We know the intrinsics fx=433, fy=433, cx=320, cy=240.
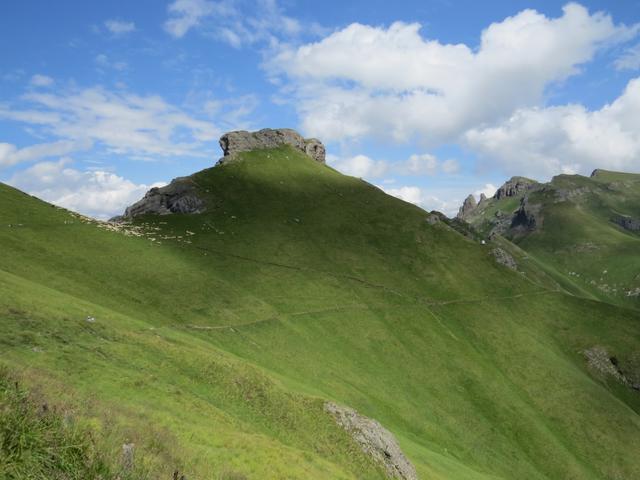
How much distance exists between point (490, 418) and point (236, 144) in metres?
150

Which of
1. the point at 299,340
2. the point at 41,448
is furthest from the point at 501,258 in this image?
the point at 41,448

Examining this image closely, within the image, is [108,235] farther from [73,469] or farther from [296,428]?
[73,469]

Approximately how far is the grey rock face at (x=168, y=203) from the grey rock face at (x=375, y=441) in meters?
105

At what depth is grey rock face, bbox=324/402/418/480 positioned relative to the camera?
144 feet

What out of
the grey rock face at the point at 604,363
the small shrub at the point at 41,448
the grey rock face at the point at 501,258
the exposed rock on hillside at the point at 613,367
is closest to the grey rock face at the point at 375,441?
the small shrub at the point at 41,448

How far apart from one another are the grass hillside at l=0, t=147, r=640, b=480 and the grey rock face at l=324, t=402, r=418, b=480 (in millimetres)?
1597

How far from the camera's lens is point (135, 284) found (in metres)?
80.9

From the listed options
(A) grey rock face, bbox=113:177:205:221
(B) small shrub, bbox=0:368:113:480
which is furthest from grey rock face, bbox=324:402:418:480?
(A) grey rock face, bbox=113:177:205:221

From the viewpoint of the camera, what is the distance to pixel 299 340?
83688 mm

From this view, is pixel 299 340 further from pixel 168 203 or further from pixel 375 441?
pixel 168 203

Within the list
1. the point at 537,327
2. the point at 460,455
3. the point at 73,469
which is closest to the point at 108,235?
the point at 460,455

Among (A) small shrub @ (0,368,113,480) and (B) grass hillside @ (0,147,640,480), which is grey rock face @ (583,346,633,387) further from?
(A) small shrub @ (0,368,113,480)

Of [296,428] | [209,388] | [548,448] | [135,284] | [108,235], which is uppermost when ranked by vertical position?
[108,235]

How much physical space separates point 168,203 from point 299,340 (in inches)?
3178
